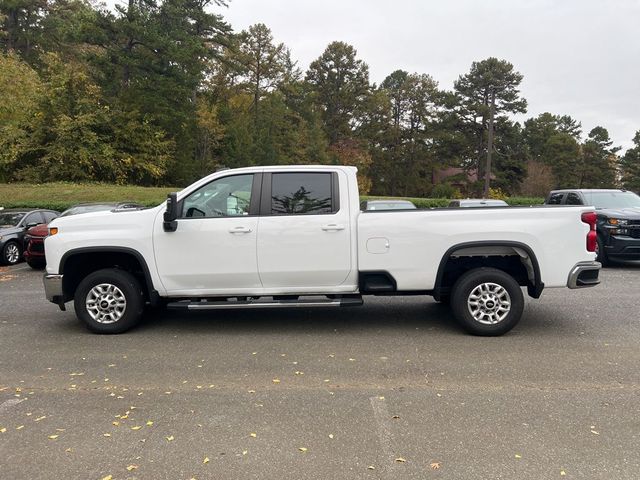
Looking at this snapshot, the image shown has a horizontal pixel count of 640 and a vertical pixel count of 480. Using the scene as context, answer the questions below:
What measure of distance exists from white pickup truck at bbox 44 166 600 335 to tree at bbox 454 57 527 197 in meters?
54.6

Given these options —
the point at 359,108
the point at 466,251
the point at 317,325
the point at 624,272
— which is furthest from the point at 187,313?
the point at 359,108

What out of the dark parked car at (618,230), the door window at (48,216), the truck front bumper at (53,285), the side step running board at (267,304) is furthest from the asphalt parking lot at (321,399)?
the door window at (48,216)

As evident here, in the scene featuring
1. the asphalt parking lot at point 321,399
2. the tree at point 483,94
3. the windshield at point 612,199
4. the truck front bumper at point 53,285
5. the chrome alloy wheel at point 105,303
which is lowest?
the asphalt parking lot at point 321,399

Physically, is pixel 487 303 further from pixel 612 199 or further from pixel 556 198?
pixel 556 198

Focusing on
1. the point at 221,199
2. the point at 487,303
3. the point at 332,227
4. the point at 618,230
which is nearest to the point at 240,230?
the point at 221,199

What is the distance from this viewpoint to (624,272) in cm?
1085

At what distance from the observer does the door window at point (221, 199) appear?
5961 millimetres

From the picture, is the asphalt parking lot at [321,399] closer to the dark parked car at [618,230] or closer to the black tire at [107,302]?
the black tire at [107,302]

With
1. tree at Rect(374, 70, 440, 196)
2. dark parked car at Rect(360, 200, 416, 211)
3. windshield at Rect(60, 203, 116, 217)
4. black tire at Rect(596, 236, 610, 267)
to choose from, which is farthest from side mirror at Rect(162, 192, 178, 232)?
tree at Rect(374, 70, 440, 196)

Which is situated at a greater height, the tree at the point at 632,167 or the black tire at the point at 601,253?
the tree at the point at 632,167

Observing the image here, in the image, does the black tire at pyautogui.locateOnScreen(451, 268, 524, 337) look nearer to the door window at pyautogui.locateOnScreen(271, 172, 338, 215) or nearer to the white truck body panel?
the white truck body panel

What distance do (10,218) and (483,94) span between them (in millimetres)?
55264

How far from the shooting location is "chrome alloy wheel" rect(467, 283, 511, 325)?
5828 mm

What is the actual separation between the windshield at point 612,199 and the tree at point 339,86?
48.8 m
